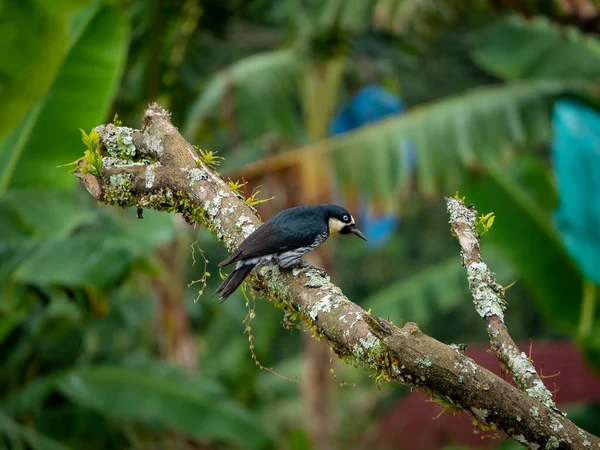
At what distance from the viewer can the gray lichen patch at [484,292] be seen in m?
2.32

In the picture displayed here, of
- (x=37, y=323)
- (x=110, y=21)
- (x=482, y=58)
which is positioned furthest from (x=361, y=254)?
(x=110, y=21)

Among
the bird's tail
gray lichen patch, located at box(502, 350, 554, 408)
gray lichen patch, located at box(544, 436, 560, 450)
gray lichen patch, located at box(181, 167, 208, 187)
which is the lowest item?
the bird's tail

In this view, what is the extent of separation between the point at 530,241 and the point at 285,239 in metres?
A: 4.61

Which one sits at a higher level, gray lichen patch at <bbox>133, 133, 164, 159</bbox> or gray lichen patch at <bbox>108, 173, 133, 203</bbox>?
gray lichen patch at <bbox>133, 133, 164, 159</bbox>

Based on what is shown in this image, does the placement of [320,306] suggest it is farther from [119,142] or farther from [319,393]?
[319,393]

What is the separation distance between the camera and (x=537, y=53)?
8172 millimetres

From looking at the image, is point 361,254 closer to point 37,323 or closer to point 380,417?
point 380,417

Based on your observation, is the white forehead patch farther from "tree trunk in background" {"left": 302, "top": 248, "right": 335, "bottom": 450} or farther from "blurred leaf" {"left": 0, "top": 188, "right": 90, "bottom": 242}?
"tree trunk in background" {"left": 302, "top": 248, "right": 335, "bottom": 450}

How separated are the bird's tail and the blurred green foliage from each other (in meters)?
2.22

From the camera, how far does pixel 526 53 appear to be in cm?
820

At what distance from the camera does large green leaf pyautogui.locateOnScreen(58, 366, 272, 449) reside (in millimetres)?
6953

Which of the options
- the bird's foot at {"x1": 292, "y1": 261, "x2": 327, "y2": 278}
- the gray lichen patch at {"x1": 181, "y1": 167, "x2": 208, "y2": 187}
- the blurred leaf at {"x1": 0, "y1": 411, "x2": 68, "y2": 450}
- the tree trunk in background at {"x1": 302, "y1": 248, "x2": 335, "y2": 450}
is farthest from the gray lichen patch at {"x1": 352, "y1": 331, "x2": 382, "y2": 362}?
the tree trunk in background at {"x1": 302, "y1": 248, "x2": 335, "y2": 450}

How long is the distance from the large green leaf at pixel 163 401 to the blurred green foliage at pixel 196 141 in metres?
0.02

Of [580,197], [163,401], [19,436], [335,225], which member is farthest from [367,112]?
[335,225]
